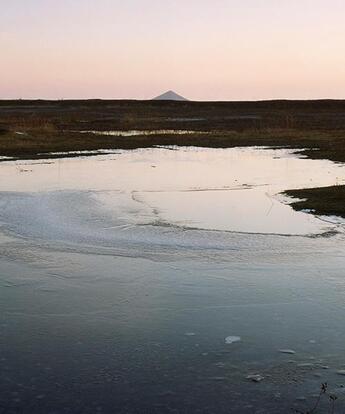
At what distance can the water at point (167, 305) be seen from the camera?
5.53 meters

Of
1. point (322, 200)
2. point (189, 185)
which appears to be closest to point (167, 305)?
point (322, 200)

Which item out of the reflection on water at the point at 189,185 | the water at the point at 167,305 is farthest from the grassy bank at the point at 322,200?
the water at the point at 167,305

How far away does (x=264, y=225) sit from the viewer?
12.7 metres

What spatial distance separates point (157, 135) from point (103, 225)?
3033 cm

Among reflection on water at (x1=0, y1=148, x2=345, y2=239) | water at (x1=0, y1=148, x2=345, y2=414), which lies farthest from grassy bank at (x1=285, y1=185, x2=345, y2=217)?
water at (x1=0, y1=148, x2=345, y2=414)

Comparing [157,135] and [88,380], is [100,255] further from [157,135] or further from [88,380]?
[157,135]

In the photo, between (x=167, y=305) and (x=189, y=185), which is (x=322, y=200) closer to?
(x=189, y=185)

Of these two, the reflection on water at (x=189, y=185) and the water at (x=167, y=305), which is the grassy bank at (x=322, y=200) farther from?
the water at (x=167, y=305)

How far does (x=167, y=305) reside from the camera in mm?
7773

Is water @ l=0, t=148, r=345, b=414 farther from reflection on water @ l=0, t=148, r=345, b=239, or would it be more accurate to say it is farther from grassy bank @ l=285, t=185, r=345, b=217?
grassy bank @ l=285, t=185, r=345, b=217

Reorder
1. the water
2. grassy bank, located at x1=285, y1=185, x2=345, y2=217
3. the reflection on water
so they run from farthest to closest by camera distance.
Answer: grassy bank, located at x1=285, y1=185, x2=345, y2=217 < the reflection on water < the water

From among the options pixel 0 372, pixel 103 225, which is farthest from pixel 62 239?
pixel 0 372

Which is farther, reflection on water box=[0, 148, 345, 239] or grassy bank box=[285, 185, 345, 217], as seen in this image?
grassy bank box=[285, 185, 345, 217]

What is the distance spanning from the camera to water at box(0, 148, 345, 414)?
18.1 feet
